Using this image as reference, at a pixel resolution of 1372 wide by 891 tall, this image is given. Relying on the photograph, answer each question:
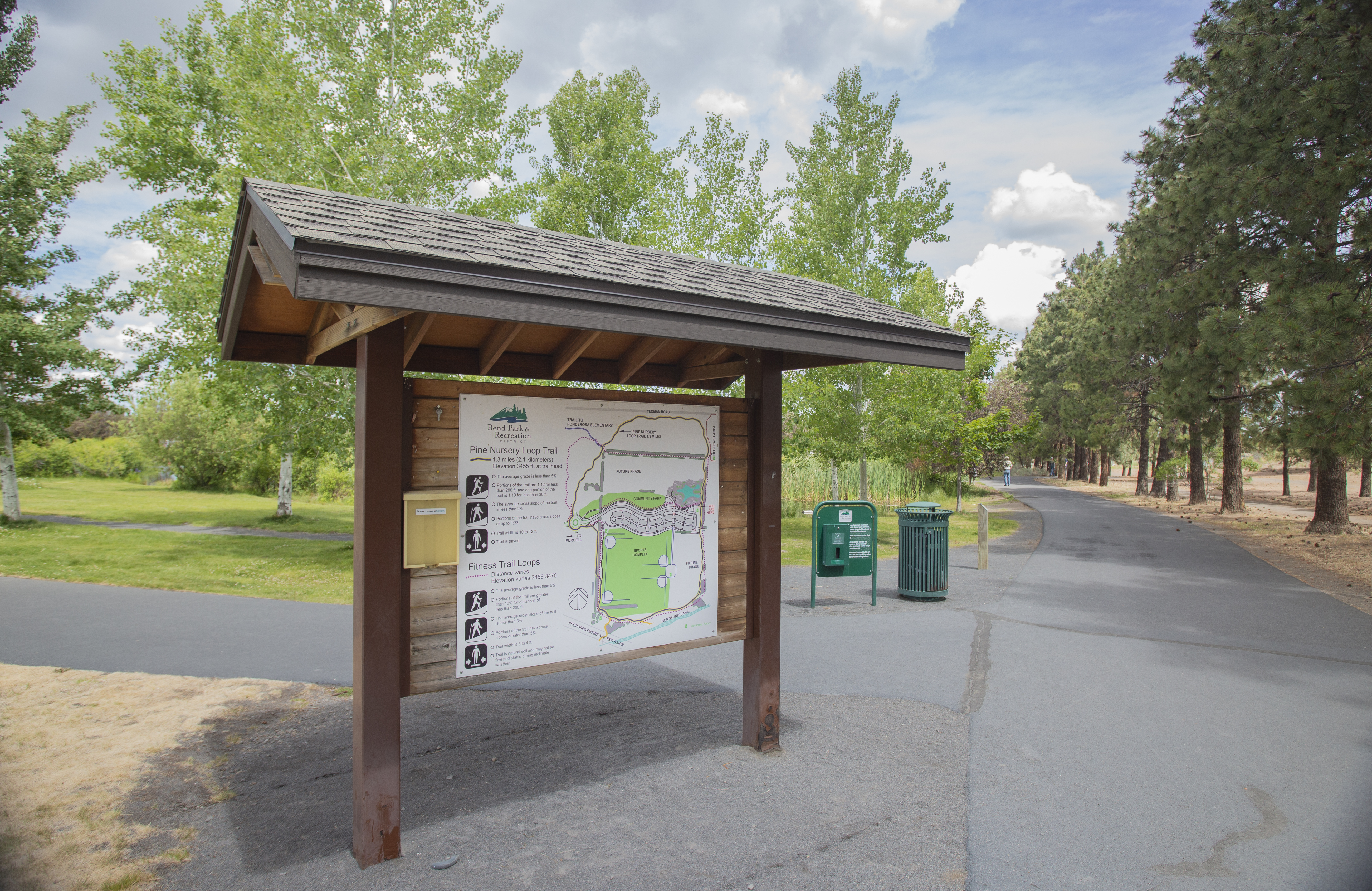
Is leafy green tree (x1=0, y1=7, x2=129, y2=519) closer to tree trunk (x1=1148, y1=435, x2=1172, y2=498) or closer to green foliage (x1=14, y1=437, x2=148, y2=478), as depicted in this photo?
green foliage (x1=14, y1=437, x2=148, y2=478)

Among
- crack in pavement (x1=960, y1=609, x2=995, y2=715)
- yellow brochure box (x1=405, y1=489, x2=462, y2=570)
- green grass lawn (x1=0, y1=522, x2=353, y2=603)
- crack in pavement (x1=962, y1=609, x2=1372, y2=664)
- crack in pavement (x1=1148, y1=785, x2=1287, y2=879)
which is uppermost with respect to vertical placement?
yellow brochure box (x1=405, y1=489, x2=462, y2=570)

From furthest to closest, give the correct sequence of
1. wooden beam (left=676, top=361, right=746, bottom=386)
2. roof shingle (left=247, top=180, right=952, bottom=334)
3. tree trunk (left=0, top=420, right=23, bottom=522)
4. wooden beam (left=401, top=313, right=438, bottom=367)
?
tree trunk (left=0, top=420, right=23, bottom=522), wooden beam (left=676, top=361, right=746, bottom=386), wooden beam (left=401, top=313, right=438, bottom=367), roof shingle (left=247, top=180, right=952, bottom=334)

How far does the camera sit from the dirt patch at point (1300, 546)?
11.2 m

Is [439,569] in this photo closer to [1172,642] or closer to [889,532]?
[1172,642]

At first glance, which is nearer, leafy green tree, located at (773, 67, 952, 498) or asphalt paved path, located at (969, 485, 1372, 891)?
asphalt paved path, located at (969, 485, 1372, 891)

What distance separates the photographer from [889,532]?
61.4 feet

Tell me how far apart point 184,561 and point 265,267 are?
12664 mm

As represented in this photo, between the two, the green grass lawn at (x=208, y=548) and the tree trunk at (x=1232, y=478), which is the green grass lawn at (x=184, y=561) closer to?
the green grass lawn at (x=208, y=548)

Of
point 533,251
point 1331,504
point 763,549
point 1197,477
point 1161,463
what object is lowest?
point 1331,504

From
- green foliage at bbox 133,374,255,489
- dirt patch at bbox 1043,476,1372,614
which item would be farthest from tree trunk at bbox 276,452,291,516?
dirt patch at bbox 1043,476,1372,614

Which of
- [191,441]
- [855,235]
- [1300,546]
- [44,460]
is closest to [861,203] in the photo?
[855,235]

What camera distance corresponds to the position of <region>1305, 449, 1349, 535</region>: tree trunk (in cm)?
1688

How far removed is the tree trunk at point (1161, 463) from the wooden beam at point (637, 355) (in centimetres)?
3306

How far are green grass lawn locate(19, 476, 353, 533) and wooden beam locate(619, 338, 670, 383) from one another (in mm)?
15670
